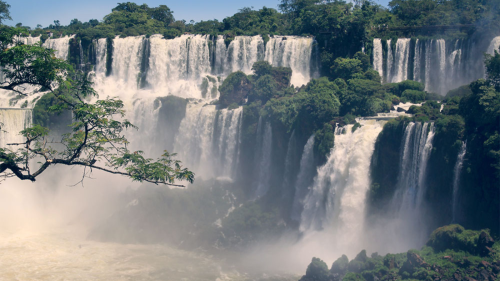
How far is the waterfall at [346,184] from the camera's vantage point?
3197 cm

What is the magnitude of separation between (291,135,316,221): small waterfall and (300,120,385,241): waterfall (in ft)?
4.98

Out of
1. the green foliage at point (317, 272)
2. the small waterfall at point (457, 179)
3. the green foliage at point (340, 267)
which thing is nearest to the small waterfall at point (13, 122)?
the green foliage at point (317, 272)

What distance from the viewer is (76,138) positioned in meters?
14.7

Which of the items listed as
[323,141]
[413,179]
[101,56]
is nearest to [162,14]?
[101,56]

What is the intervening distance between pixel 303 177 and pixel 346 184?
17.1 ft

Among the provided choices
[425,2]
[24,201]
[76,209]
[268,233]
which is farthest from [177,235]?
[425,2]

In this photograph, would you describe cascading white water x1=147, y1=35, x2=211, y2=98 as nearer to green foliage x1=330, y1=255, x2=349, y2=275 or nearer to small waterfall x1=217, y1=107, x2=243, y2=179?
small waterfall x1=217, y1=107, x2=243, y2=179

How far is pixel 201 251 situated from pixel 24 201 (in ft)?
56.5

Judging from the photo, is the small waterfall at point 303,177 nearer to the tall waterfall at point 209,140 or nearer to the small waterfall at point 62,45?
the tall waterfall at point 209,140

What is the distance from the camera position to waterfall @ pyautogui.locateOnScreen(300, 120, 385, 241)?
32.0 metres

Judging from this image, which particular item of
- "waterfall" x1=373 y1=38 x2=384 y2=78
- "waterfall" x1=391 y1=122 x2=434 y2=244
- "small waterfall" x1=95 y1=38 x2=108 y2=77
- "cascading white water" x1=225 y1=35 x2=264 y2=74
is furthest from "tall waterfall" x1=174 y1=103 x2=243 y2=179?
"waterfall" x1=391 y1=122 x2=434 y2=244

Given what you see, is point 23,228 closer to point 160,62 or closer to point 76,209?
point 76,209

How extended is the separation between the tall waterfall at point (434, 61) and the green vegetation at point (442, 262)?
20.8 m

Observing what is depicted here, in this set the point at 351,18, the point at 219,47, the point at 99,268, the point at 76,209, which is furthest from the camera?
the point at 219,47
